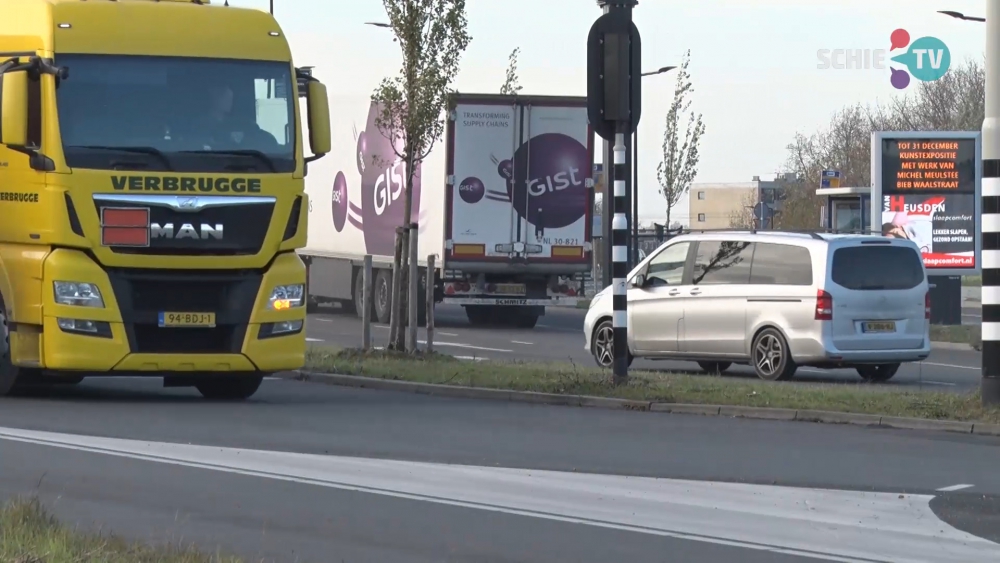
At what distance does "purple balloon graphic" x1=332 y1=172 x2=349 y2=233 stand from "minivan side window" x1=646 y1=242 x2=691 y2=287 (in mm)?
13833

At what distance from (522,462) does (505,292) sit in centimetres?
2046

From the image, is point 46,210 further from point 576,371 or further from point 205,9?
point 576,371

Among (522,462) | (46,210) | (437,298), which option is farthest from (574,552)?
(437,298)

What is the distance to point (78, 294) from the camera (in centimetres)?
1502

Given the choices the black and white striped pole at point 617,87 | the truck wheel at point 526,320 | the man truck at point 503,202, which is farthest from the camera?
the truck wheel at point 526,320

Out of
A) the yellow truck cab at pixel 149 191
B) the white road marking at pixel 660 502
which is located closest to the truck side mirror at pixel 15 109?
the yellow truck cab at pixel 149 191

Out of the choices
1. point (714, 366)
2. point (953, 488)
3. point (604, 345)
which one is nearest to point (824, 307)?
point (714, 366)

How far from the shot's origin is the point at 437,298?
103 feet

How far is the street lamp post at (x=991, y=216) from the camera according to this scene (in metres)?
14.3

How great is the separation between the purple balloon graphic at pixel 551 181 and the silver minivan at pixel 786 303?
31.1 feet

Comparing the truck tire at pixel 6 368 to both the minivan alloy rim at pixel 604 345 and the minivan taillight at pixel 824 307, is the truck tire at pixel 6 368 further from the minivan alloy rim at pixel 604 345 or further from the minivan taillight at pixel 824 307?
the minivan taillight at pixel 824 307

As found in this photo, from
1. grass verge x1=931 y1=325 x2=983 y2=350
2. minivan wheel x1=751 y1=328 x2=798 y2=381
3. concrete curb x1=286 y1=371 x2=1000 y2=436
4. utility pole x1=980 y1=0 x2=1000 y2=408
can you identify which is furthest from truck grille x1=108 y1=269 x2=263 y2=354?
grass verge x1=931 y1=325 x2=983 y2=350

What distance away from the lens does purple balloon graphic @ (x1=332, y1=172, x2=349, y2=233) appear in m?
34.8

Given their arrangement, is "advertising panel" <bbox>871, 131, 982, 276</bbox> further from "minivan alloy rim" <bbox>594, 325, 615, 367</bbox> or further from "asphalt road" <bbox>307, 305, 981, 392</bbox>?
"minivan alloy rim" <bbox>594, 325, 615, 367</bbox>
